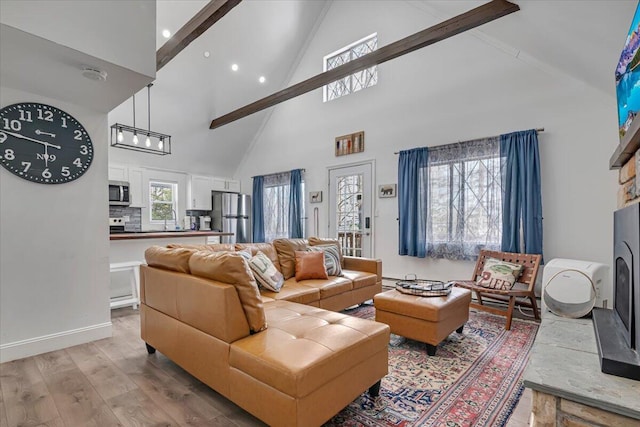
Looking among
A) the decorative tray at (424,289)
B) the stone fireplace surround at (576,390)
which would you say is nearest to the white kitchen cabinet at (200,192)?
the decorative tray at (424,289)

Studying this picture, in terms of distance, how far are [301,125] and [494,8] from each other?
3.98 m

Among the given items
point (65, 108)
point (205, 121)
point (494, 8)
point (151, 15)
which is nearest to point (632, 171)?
point (494, 8)

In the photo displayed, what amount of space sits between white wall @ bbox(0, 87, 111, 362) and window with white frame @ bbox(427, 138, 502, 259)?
13.6 feet

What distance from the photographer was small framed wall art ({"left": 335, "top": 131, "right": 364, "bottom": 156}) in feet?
17.7

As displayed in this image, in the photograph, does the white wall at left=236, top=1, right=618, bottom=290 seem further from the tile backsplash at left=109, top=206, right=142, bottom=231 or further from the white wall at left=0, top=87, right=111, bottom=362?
the white wall at left=0, top=87, right=111, bottom=362

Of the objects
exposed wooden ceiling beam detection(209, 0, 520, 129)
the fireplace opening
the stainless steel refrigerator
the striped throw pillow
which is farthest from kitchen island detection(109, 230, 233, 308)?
the fireplace opening

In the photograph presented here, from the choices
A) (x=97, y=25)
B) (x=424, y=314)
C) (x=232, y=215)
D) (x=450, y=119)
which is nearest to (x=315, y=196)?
(x=232, y=215)

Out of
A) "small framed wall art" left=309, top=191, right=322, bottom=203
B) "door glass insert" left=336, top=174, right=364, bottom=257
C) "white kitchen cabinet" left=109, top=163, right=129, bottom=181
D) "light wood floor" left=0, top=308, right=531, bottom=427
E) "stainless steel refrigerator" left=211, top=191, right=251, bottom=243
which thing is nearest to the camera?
"light wood floor" left=0, top=308, right=531, bottom=427

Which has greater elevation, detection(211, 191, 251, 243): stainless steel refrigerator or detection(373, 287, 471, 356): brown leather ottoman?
detection(211, 191, 251, 243): stainless steel refrigerator

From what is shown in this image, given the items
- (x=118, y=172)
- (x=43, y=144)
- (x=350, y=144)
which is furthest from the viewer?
(x=118, y=172)

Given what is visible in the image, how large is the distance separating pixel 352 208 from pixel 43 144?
4253 mm

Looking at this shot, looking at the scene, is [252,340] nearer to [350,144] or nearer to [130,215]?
[350,144]

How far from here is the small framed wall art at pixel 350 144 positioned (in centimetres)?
540

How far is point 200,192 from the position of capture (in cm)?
704
